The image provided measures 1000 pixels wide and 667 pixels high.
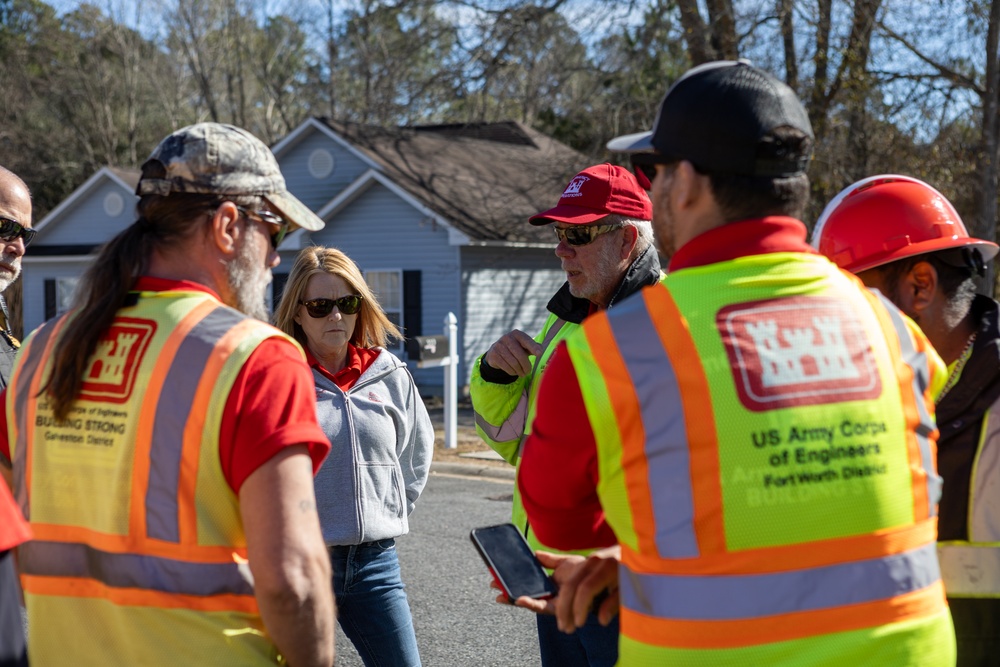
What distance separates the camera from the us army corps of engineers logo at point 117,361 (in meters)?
2.00

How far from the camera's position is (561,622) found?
6.63 feet

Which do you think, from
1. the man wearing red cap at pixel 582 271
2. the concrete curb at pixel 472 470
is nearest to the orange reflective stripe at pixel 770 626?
the man wearing red cap at pixel 582 271

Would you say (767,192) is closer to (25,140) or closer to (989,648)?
(989,648)

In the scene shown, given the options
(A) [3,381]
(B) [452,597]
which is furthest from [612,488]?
(B) [452,597]

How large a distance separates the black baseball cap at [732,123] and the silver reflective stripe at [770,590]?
28.2 inches

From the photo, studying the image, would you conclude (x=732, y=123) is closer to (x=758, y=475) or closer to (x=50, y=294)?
(x=758, y=475)

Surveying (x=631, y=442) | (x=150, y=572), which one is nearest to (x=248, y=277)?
(x=150, y=572)

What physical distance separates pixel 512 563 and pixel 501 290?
715 inches

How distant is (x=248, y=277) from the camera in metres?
2.21

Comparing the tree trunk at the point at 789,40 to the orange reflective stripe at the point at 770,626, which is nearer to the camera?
the orange reflective stripe at the point at 770,626

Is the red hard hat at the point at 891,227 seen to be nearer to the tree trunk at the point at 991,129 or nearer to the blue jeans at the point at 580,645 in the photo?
the blue jeans at the point at 580,645

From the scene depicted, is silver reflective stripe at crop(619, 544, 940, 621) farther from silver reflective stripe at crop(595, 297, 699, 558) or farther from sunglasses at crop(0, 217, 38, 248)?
sunglasses at crop(0, 217, 38, 248)

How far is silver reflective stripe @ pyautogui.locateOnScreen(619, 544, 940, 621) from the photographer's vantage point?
5.57ft

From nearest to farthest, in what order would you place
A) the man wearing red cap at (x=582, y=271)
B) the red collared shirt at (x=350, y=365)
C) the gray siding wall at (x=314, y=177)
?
the man wearing red cap at (x=582, y=271), the red collared shirt at (x=350, y=365), the gray siding wall at (x=314, y=177)
